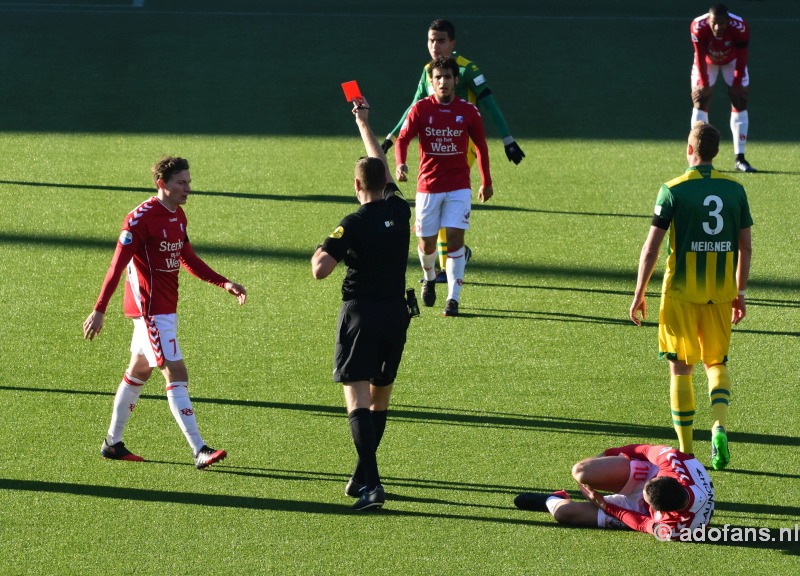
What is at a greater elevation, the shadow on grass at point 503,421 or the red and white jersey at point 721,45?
the red and white jersey at point 721,45

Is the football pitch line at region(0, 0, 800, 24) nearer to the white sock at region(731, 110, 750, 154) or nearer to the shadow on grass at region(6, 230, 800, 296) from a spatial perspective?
the white sock at region(731, 110, 750, 154)

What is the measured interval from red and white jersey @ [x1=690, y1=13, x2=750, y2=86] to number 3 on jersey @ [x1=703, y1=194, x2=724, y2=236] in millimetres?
7527

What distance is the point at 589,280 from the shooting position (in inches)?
430

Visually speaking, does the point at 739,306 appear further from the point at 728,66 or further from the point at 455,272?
the point at 728,66

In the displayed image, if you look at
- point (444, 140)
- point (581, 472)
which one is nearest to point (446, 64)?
point (444, 140)

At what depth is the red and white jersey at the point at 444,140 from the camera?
31.2ft

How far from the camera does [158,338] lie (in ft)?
22.6

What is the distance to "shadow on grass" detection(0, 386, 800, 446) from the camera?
7.64 m

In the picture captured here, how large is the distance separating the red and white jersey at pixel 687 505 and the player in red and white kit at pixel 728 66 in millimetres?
8180

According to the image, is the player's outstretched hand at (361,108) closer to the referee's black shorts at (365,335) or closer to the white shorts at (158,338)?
the referee's black shorts at (365,335)

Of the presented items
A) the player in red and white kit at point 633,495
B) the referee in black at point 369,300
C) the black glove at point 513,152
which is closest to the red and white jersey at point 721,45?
the black glove at point 513,152

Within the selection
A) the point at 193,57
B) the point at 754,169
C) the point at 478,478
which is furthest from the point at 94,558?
the point at 193,57

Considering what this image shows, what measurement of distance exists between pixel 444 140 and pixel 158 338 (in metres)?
3.55

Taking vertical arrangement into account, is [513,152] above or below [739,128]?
below
